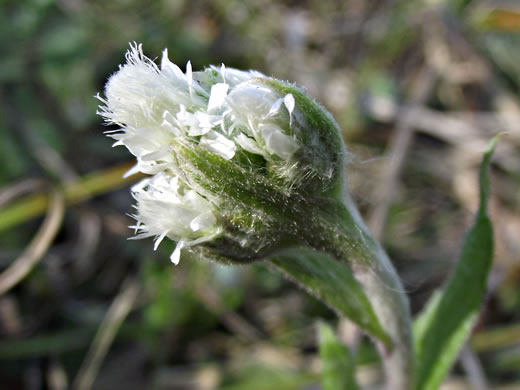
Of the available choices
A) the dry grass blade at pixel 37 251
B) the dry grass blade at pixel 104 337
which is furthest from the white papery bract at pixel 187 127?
the dry grass blade at pixel 104 337

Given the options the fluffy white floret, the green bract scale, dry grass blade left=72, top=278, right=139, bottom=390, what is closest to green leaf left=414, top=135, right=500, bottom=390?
the green bract scale

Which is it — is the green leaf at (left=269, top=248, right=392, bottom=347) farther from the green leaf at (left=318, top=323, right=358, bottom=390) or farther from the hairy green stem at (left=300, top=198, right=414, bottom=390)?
the green leaf at (left=318, top=323, right=358, bottom=390)

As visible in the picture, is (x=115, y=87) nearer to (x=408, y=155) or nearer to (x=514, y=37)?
(x=408, y=155)

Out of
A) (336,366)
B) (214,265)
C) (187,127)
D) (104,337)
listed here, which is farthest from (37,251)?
(187,127)

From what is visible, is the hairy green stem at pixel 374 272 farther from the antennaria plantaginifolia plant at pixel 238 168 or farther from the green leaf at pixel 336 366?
the green leaf at pixel 336 366

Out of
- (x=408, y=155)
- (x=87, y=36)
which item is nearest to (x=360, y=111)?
(x=408, y=155)

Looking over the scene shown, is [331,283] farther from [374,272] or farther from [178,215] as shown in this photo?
[178,215]
